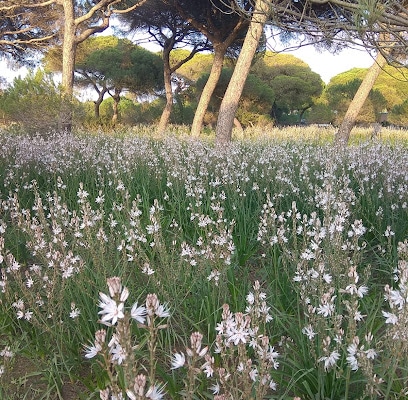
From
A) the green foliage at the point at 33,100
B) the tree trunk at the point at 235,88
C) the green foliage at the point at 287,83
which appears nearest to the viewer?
the green foliage at the point at 33,100

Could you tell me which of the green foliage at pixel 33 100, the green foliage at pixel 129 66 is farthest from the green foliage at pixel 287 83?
the green foliage at pixel 33 100

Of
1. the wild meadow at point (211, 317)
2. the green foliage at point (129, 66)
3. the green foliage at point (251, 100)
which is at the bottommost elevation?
the wild meadow at point (211, 317)

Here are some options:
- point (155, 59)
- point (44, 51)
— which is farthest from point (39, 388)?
point (155, 59)

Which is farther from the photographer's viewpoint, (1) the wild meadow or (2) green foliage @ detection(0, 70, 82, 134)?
(2) green foliage @ detection(0, 70, 82, 134)

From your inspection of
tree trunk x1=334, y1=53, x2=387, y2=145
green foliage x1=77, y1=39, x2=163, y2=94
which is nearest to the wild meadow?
tree trunk x1=334, y1=53, x2=387, y2=145

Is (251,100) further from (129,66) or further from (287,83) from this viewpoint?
(287,83)

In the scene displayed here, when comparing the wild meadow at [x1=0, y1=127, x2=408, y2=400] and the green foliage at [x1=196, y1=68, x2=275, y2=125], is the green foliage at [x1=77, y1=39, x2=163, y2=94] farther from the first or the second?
the wild meadow at [x1=0, y1=127, x2=408, y2=400]

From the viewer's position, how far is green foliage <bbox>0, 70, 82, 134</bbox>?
784 centimetres

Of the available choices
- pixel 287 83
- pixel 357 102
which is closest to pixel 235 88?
pixel 357 102

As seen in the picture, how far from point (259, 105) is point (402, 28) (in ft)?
70.5

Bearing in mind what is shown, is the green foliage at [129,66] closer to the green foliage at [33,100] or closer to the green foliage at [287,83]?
the green foliage at [287,83]

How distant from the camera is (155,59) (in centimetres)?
2238

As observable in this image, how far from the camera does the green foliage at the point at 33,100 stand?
7.84m

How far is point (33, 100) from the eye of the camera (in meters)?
7.81
